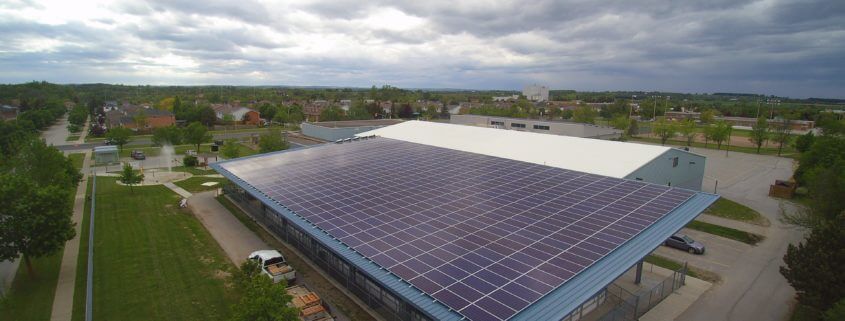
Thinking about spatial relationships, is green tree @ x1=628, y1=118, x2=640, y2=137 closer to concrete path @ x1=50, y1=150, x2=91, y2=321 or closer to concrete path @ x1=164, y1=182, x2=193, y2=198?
concrete path @ x1=164, y1=182, x2=193, y2=198

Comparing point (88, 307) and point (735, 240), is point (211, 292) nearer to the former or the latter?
point (88, 307)

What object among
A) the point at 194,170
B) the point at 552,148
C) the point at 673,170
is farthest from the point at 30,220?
the point at 673,170

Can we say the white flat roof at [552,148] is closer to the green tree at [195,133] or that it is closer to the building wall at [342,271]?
the building wall at [342,271]

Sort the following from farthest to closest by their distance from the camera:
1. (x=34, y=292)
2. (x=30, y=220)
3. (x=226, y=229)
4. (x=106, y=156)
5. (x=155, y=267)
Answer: (x=106, y=156) < (x=226, y=229) < (x=155, y=267) < (x=34, y=292) < (x=30, y=220)

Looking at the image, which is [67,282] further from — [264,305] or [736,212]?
[736,212]

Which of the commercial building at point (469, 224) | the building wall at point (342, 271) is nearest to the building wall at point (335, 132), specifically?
the commercial building at point (469, 224)


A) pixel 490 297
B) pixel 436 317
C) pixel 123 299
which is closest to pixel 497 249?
pixel 490 297
